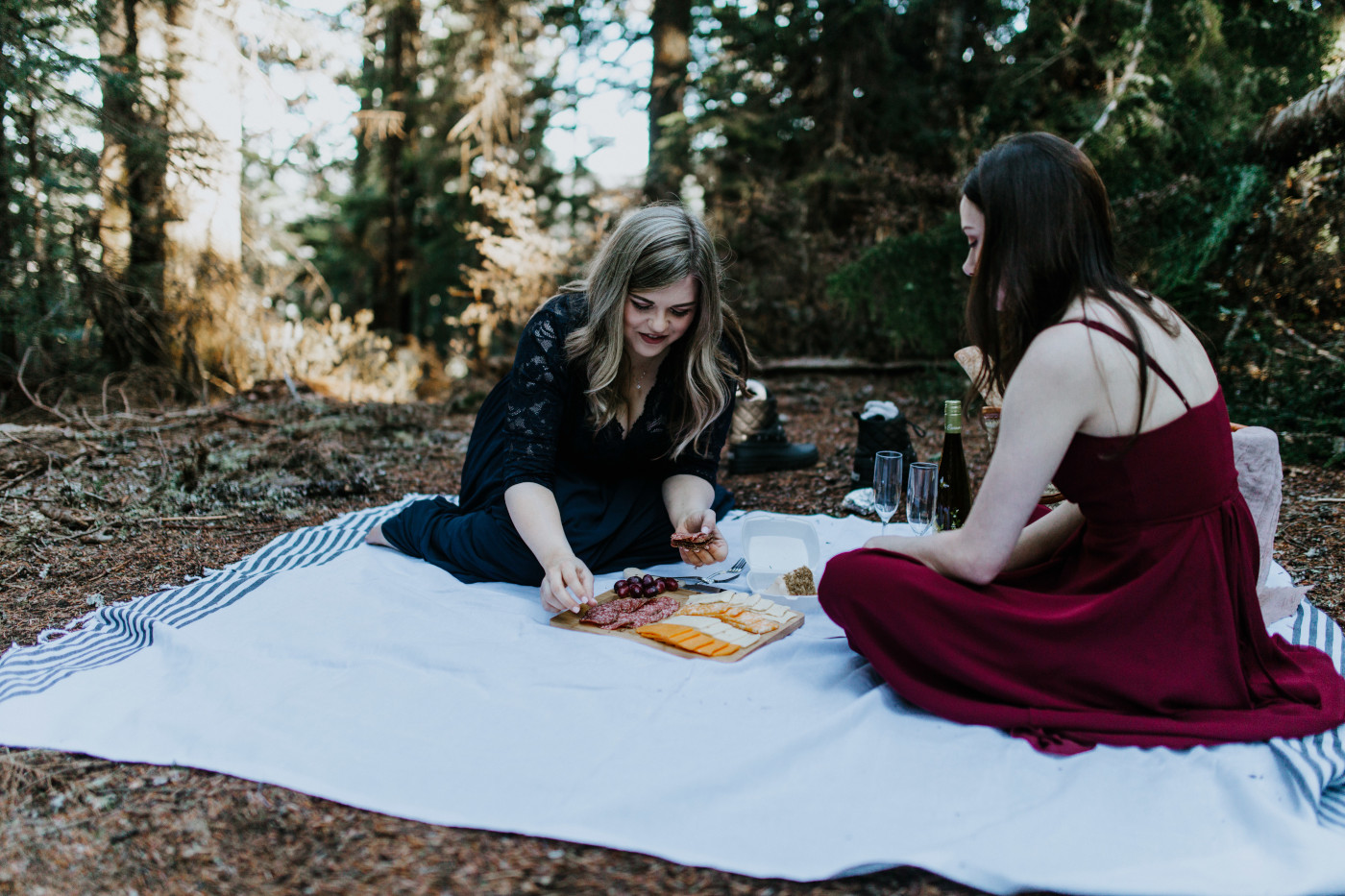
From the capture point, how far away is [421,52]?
12320 mm

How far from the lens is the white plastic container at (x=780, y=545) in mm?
2939

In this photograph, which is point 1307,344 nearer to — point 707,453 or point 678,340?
point 707,453

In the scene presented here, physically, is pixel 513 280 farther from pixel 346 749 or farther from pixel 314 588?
pixel 346 749

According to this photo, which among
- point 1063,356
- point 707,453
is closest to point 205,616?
point 707,453

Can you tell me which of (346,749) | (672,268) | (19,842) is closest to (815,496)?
(672,268)

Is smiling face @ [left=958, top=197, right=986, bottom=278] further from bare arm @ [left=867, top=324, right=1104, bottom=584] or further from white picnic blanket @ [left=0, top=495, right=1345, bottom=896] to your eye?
white picnic blanket @ [left=0, top=495, right=1345, bottom=896]

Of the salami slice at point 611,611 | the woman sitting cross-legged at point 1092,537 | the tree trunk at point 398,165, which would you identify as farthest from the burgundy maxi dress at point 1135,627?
the tree trunk at point 398,165

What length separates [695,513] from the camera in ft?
8.90

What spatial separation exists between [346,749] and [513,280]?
7.40 m

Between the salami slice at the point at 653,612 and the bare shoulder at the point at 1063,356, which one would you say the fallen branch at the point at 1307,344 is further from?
the salami slice at the point at 653,612

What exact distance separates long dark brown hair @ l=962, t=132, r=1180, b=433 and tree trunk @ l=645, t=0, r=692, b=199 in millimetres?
7567

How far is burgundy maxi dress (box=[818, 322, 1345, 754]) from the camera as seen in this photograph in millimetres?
1793

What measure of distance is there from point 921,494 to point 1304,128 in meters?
3.90

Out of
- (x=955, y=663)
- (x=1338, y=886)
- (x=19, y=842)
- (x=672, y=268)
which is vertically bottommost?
(x=19, y=842)
